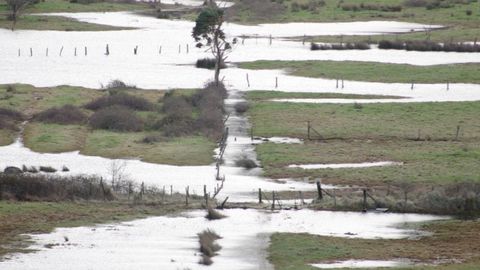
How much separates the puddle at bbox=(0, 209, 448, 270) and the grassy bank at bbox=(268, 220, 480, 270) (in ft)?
2.53

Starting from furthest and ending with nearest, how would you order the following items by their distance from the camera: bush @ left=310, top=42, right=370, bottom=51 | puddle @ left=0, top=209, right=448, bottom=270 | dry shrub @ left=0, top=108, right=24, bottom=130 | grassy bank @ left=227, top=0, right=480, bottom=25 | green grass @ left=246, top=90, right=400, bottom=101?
grassy bank @ left=227, top=0, right=480, bottom=25 → bush @ left=310, top=42, right=370, bottom=51 → green grass @ left=246, top=90, right=400, bottom=101 → dry shrub @ left=0, top=108, right=24, bottom=130 → puddle @ left=0, top=209, right=448, bottom=270

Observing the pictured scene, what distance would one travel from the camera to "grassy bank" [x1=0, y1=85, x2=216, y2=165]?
60250mm

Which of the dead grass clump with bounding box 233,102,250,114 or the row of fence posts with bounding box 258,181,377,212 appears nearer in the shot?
the row of fence posts with bounding box 258,181,377,212

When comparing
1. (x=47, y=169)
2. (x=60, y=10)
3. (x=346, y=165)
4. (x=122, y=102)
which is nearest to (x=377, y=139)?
(x=346, y=165)

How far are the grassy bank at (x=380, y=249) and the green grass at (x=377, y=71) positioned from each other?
4710 centimetres

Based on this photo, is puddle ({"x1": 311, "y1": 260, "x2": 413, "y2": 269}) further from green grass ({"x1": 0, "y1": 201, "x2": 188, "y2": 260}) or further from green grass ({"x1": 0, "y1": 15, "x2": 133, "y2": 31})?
green grass ({"x1": 0, "y1": 15, "x2": 133, "y2": 31})

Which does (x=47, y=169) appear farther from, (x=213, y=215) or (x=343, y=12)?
(x=343, y=12)

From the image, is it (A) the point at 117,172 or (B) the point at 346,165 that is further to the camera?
(B) the point at 346,165

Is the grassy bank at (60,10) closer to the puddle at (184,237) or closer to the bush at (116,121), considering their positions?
the bush at (116,121)

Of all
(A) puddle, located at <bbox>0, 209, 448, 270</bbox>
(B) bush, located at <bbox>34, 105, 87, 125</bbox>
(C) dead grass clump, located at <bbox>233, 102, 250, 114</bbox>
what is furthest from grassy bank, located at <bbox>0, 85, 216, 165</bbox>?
(A) puddle, located at <bbox>0, 209, 448, 270</bbox>

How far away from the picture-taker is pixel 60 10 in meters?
138

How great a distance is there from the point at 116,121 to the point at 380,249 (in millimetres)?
31434

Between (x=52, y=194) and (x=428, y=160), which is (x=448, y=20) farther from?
(x=52, y=194)

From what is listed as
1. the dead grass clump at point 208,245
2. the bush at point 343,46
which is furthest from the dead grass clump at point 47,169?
the bush at point 343,46
